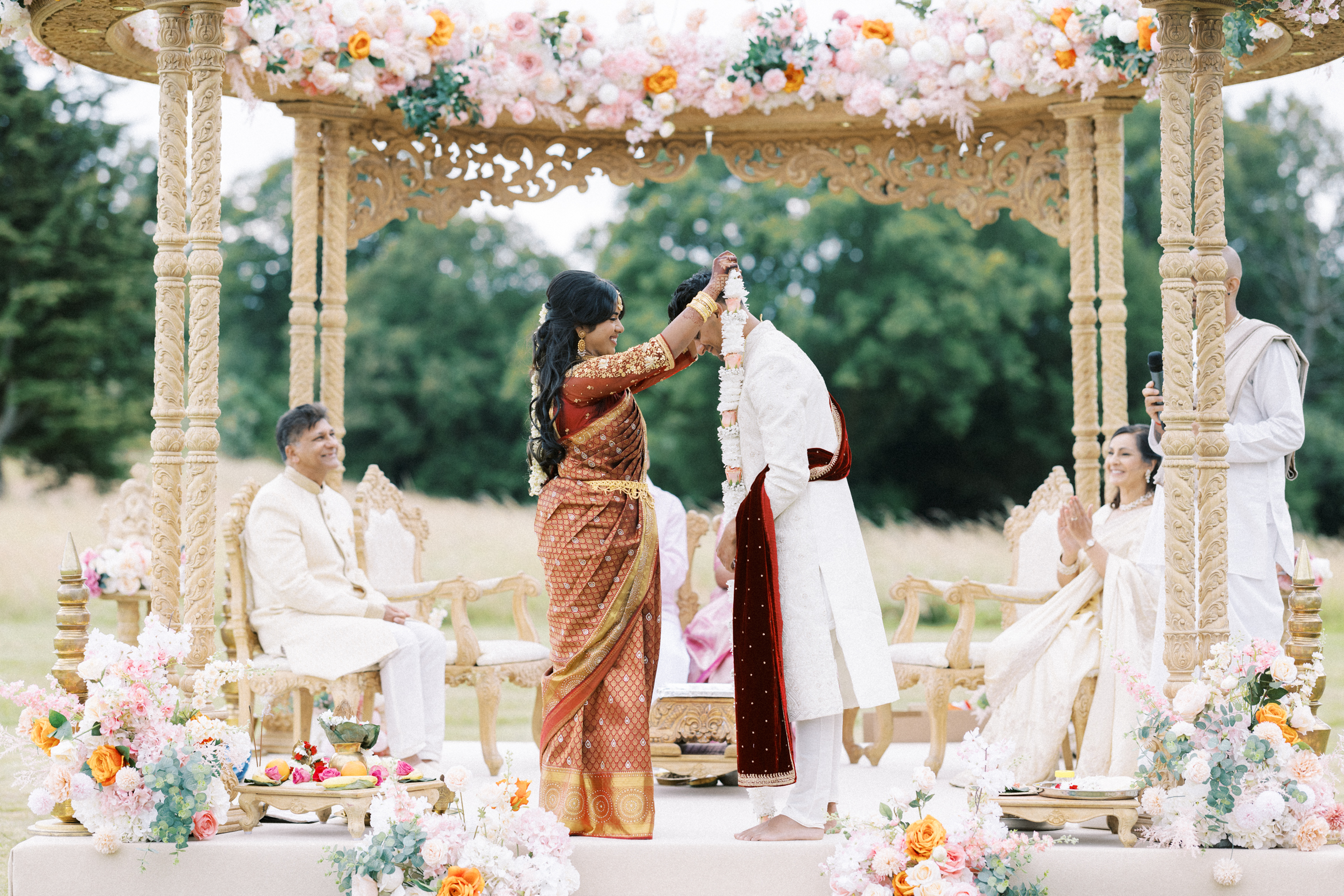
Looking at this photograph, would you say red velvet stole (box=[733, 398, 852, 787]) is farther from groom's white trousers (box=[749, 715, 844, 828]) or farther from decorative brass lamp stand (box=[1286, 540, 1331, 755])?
decorative brass lamp stand (box=[1286, 540, 1331, 755])

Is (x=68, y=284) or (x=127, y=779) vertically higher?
(x=68, y=284)

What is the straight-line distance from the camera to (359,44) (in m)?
6.43

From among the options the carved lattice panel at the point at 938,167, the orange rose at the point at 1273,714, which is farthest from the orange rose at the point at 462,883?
the carved lattice panel at the point at 938,167

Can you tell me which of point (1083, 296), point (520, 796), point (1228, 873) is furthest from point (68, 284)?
point (1228, 873)

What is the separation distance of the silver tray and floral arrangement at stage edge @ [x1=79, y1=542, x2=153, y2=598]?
438 cm

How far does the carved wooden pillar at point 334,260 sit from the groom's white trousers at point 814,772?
322 cm

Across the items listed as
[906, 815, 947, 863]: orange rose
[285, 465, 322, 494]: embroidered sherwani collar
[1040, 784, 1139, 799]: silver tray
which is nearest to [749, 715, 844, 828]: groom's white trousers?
[906, 815, 947, 863]: orange rose

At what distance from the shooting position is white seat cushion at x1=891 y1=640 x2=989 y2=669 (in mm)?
6625

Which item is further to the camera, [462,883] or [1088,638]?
[1088,638]

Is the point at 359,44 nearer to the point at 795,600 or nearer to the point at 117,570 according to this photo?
the point at 117,570

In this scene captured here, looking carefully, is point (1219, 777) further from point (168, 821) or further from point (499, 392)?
point (499, 392)

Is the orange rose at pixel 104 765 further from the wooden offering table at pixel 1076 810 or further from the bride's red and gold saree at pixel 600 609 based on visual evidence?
the wooden offering table at pixel 1076 810

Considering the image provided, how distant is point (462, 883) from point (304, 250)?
3913mm

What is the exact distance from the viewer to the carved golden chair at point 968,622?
659 centimetres
